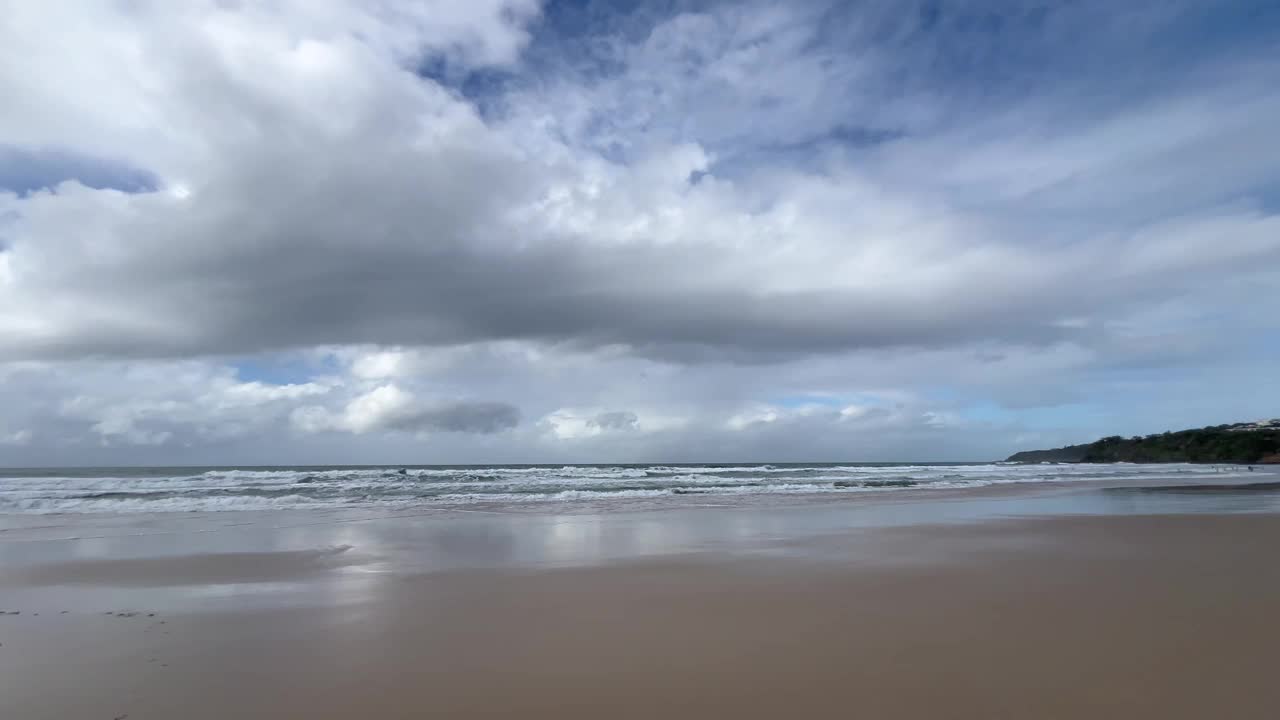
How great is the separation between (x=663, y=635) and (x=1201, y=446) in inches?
3017

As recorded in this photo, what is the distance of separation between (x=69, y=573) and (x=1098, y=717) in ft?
39.3

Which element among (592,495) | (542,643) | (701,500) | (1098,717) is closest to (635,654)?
(542,643)

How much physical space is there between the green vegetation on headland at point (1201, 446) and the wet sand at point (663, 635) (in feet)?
209

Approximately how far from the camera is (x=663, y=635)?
5.89 metres

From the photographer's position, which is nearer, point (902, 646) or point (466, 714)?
point (466, 714)

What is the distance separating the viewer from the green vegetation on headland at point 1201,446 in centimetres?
5769

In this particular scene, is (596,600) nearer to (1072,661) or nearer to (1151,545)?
(1072,661)

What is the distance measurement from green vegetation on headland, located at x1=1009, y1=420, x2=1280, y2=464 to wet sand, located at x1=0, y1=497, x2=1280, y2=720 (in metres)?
63.7

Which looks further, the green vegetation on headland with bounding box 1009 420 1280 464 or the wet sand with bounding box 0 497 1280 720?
the green vegetation on headland with bounding box 1009 420 1280 464

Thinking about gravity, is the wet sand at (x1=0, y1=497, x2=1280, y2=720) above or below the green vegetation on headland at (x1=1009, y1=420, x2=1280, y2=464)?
below

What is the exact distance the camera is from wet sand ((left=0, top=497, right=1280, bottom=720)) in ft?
14.7

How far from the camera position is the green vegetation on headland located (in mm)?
57688

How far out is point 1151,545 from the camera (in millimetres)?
10531

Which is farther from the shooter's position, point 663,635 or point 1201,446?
point 1201,446
